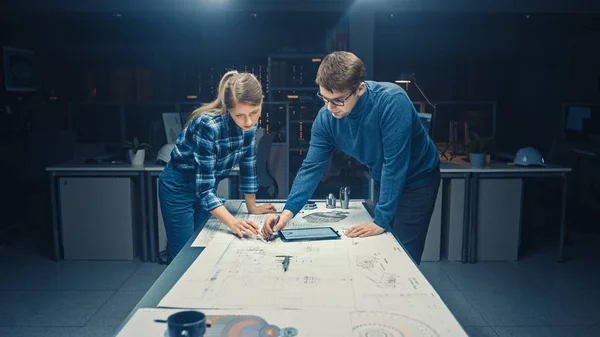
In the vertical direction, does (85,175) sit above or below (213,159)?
below

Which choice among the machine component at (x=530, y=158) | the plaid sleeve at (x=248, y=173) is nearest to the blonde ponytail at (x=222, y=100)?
the plaid sleeve at (x=248, y=173)

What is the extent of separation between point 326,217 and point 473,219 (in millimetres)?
2137

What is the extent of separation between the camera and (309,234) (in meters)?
1.94

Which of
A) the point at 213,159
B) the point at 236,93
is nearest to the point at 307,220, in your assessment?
the point at 213,159

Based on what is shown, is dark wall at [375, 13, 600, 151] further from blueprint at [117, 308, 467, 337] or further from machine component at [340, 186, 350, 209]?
blueprint at [117, 308, 467, 337]

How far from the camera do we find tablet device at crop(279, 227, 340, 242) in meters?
1.90

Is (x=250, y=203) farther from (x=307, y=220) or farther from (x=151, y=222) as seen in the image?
(x=151, y=222)

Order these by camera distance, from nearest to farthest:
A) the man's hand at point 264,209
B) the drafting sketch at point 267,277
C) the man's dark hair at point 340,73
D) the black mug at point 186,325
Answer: the black mug at point 186,325, the drafting sketch at point 267,277, the man's dark hair at point 340,73, the man's hand at point 264,209

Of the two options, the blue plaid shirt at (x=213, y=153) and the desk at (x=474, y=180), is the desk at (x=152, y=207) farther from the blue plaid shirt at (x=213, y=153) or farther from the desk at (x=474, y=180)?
the blue plaid shirt at (x=213, y=153)

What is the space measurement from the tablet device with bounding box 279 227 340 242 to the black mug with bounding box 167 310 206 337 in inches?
31.7

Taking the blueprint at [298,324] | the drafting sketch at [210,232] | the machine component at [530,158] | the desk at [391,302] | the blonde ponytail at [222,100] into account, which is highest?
the blonde ponytail at [222,100]

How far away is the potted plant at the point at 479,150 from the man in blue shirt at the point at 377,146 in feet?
6.23

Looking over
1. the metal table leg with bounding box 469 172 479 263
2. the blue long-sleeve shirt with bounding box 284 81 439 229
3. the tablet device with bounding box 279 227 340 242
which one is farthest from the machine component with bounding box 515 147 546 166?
the tablet device with bounding box 279 227 340 242

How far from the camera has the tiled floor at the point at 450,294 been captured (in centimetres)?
298
